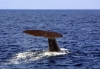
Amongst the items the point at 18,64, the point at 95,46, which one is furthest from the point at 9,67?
the point at 95,46

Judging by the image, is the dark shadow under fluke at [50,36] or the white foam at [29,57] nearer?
the dark shadow under fluke at [50,36]

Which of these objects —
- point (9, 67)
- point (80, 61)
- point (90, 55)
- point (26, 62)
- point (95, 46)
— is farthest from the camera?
point (95, 46)

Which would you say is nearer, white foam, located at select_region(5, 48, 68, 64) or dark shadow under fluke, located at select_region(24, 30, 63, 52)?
dark shadow under fluke, located at select_region(24, 30, 63, 52)

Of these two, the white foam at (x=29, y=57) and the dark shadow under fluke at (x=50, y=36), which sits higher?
the dark shadow under fluke at (x=50, y=36)

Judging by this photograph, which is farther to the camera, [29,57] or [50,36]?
[29,57]

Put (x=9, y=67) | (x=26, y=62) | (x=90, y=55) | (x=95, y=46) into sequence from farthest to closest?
(x=95, y=46) < (x=90, y=55) < (x=26, y=62) < (x=9, y=67)

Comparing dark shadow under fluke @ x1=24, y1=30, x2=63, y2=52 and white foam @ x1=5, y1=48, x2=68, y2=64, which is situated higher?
dark shadow under fluke @ x1=24, y1=30, x2=63, y2=52

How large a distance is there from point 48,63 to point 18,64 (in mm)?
3257

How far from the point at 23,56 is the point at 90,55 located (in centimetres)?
822

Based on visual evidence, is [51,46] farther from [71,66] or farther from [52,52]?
[71,66]

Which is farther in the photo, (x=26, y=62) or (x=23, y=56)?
(x=23, y=56)

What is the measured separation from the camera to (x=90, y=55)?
3834cm

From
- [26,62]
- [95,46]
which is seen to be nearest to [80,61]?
[26,62]

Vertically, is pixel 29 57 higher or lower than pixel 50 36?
lower
